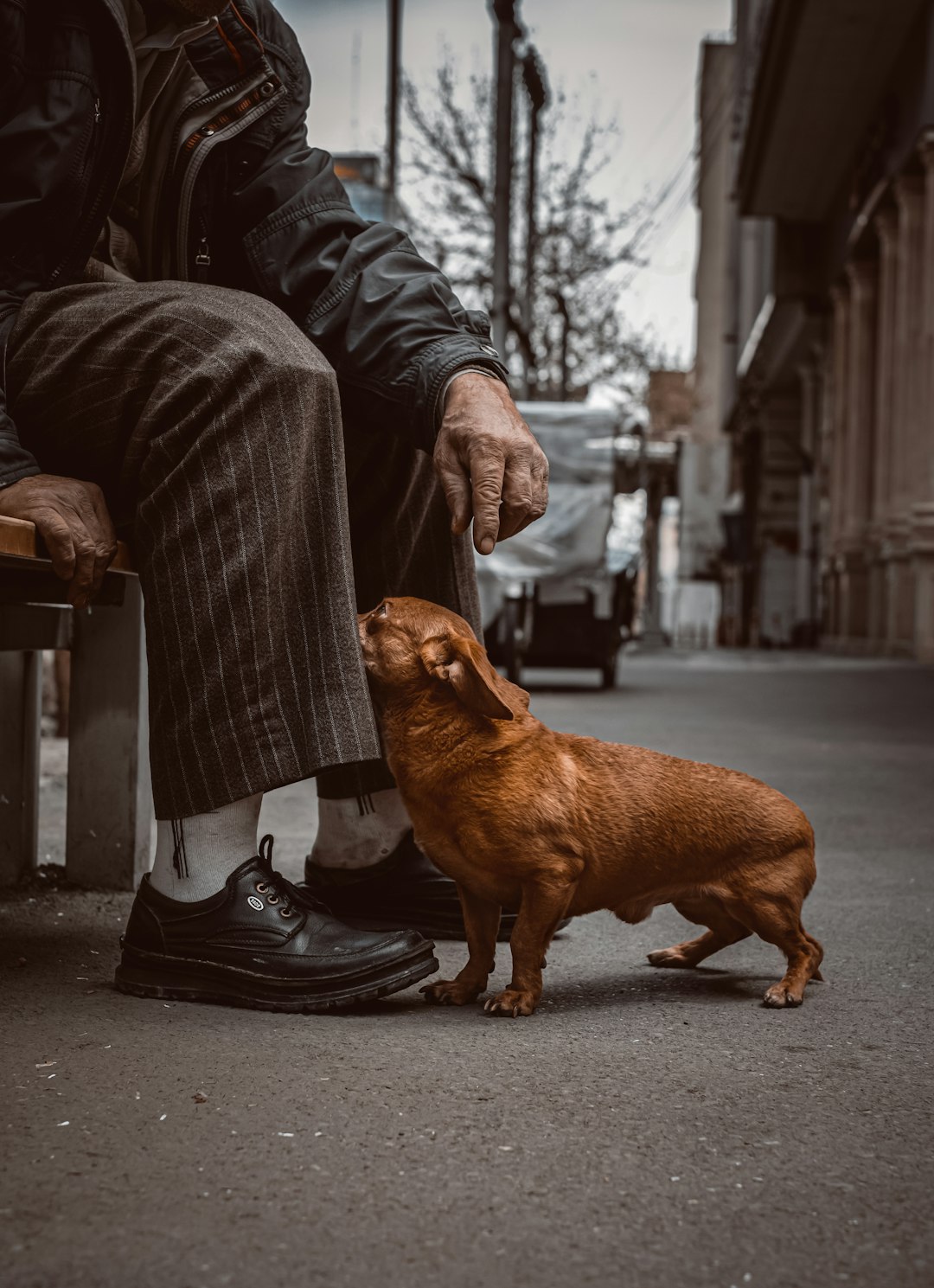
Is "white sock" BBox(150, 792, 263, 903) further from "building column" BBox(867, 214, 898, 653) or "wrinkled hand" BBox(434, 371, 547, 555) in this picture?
"building column" BBox(867, 214, 898, 653)

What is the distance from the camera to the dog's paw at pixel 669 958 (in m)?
2.70

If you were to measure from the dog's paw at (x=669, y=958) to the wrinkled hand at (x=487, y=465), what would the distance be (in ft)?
2.75

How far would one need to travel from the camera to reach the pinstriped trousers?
2.26 m

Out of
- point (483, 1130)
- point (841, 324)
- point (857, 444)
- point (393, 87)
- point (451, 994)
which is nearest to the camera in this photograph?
point (483, 1130)

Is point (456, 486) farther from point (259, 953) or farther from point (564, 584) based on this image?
point (564, 584)

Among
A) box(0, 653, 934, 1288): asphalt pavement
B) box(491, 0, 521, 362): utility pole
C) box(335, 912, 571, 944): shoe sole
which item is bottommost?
box(335, 912, 571, 944): shoe sole

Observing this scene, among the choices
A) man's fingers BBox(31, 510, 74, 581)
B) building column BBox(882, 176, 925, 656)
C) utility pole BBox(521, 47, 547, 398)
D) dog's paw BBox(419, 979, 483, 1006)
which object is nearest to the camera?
man's fingers BBox(31, 510, 74, 581)

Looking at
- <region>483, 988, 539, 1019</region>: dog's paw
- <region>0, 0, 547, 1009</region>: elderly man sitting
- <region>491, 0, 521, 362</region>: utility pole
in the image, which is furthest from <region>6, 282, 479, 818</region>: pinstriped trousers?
<region>491, 0, 521, 362</region>: utility pole

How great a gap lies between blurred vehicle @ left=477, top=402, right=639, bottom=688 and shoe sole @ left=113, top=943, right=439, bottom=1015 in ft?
28.5

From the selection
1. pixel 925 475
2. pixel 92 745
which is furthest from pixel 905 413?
pixel 92 745

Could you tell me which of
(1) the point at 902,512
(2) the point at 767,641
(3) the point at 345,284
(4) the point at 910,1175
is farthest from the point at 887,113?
(4) the point at 910,1175

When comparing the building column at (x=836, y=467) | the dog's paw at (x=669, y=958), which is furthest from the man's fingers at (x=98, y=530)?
the building column at (x=836, y=467)

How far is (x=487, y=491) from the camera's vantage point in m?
2.36

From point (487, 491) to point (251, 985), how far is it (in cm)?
85
